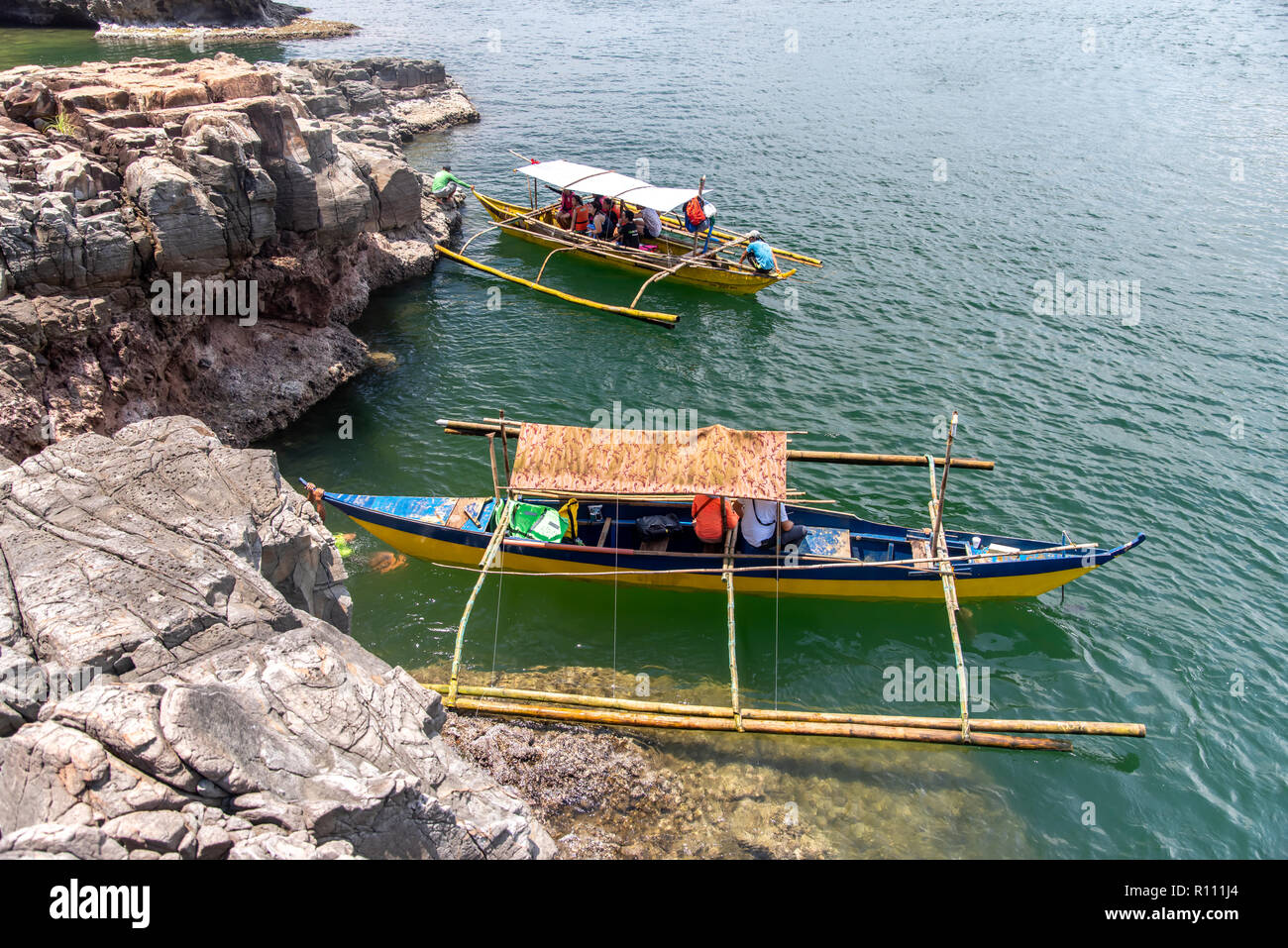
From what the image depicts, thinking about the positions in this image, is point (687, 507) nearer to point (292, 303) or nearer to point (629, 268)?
point (292, 303)

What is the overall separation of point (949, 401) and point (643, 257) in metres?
12.8

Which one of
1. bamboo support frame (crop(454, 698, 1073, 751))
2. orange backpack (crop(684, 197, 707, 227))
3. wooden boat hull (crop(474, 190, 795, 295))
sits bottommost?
bamboo support frame (crop(454, 698, 1073, 751))

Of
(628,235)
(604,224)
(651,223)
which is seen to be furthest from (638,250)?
(604,224)

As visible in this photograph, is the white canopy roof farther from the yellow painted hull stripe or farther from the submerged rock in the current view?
the submerged rock

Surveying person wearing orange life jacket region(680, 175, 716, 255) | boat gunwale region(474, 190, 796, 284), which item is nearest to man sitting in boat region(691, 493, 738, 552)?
boat gunwale region(474, 190, 796, 284)

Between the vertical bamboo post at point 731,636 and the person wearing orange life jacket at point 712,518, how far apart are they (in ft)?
0.49

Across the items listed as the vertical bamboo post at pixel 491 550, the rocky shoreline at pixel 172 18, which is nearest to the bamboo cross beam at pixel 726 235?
the vertical bamboo post at pixel 491 550

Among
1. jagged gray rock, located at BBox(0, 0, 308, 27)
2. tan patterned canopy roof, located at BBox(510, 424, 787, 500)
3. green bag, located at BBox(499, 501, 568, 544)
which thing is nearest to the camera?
tan patterned canopy roof, located at BBox(510, 424, 787, 500)

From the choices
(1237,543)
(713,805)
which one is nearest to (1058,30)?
(1237,543)

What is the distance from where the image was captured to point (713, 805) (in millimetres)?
13758

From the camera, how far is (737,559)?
17.5m

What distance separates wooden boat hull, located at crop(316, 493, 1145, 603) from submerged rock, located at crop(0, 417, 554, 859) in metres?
5.18

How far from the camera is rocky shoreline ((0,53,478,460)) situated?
17.3m

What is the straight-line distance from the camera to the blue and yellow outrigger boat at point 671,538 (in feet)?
53.8
